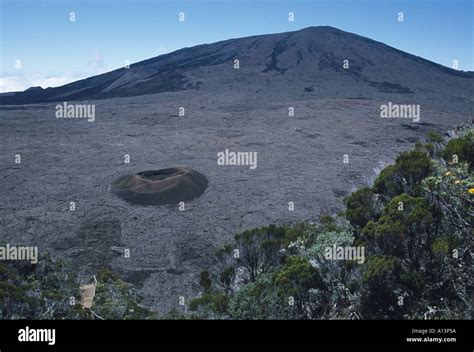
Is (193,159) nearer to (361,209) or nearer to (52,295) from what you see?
(361,209)

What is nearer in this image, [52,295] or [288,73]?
[52,295]

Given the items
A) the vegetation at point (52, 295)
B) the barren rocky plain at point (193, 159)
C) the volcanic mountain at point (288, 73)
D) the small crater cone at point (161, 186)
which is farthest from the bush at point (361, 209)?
the volcanic mountain at point (288, 73)

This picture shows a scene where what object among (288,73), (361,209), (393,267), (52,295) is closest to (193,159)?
(361,209)

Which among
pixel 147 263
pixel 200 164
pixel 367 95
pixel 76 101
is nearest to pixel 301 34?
pixel 367 95

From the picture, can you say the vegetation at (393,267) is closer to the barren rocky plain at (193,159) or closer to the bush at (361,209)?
the bush at (361,209)

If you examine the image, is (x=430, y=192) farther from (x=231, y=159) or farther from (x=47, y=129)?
(x=47, y=129)

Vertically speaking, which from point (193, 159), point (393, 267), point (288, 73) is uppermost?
point (288, 73)
